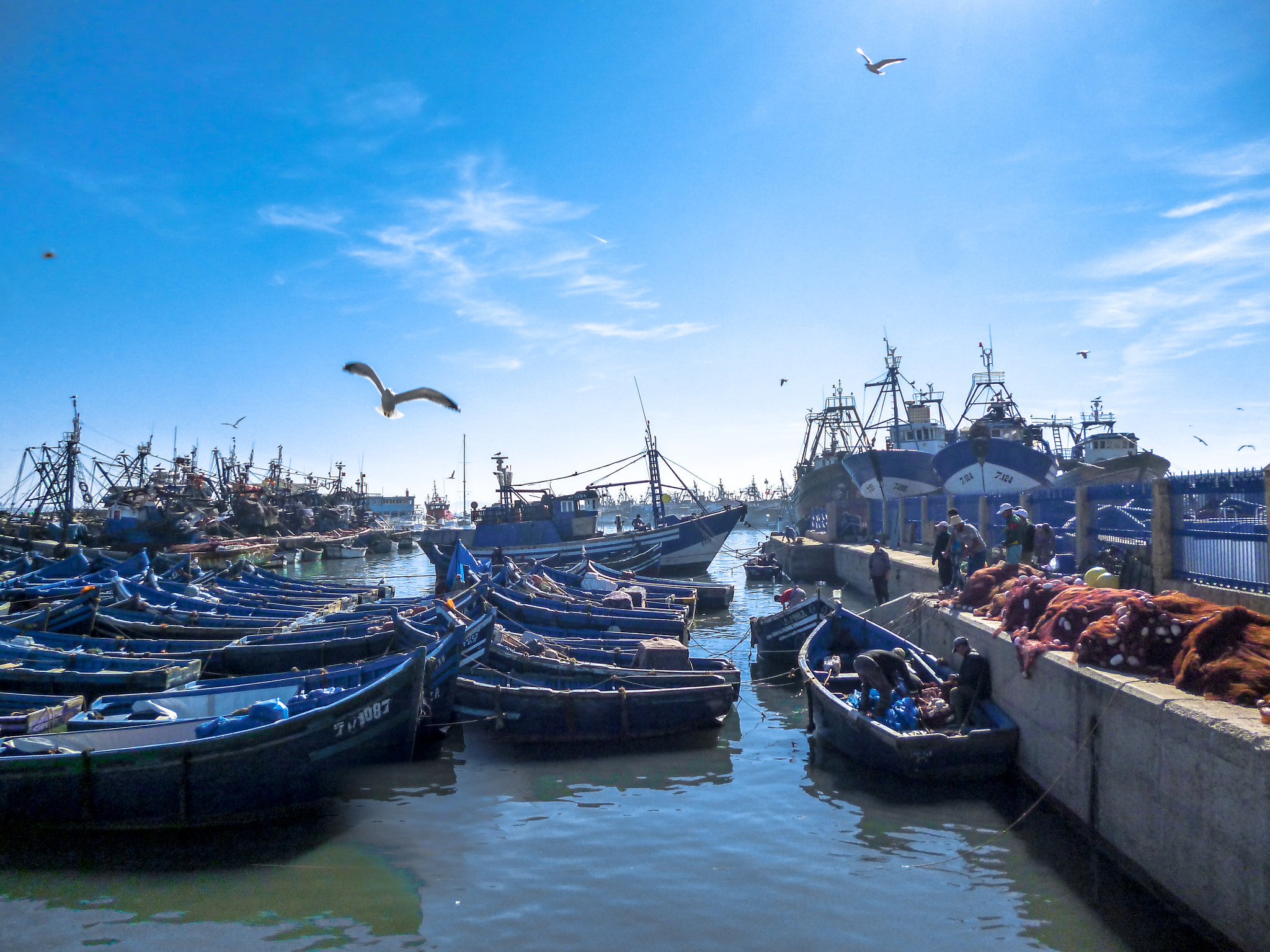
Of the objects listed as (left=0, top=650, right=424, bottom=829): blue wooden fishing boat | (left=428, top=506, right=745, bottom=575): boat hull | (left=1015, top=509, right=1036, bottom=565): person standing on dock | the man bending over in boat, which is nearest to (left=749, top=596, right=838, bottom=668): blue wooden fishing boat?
(left=1015, top=509, right=1036, bottom=565): person standing on dock

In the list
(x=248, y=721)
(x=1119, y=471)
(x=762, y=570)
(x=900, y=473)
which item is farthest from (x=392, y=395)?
(x=1119, y=471)

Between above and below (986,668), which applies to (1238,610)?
above

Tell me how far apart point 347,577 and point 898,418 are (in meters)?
34.4

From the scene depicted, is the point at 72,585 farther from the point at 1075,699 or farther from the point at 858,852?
the point at 1075,699

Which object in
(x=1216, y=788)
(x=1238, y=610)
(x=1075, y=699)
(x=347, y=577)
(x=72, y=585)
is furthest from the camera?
(x=347, y=577)

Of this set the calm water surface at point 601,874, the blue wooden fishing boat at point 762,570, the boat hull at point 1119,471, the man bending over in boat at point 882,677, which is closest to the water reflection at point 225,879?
the calm water surface at point 601,874

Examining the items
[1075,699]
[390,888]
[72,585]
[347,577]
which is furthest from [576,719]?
[347,577]

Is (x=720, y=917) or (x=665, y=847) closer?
(x=720, y=917)

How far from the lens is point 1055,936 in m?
6.29

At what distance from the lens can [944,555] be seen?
14.5 metres

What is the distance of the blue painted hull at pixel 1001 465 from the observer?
3080 cm

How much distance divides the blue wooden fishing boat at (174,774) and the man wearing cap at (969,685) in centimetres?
749

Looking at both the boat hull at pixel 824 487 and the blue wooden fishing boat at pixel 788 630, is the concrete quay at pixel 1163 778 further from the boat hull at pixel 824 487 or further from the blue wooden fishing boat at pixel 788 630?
the boat hull at pixel 824 487

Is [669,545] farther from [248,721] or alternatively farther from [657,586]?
[248,721]
